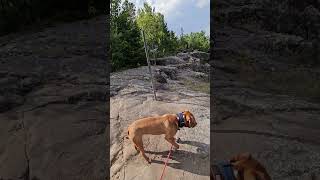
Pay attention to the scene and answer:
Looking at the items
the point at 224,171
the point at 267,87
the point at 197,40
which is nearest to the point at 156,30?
the point at 197,40

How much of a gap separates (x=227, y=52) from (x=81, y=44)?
1.58 m

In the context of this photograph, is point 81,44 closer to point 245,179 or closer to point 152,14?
point 152,14

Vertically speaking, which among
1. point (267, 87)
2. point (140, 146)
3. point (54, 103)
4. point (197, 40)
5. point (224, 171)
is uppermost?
point (197, 40)

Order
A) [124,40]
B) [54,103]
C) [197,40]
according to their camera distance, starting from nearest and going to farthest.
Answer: [197,40] < [124,40] < [54,103]

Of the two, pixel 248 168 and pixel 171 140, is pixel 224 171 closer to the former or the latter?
pixel 248 168

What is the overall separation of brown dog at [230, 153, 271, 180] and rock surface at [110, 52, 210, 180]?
29 cm

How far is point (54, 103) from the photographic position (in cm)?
550

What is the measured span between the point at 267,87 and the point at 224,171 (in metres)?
1.04

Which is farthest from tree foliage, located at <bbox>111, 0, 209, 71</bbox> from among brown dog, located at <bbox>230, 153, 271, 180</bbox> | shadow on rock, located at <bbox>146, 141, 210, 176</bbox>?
brown dog, located at <bbox>230, 153, 271, 180</bbox>

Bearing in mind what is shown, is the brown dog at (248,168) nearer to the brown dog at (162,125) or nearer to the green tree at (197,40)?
the brown dog at (162,125)

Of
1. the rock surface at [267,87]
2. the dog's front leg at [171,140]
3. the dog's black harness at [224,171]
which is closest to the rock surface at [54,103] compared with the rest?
the dog's front leg at [171,140]

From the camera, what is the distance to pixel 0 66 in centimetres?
564

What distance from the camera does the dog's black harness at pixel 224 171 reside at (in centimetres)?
493

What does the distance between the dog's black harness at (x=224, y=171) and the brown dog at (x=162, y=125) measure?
47 cm
